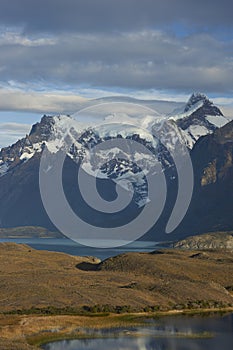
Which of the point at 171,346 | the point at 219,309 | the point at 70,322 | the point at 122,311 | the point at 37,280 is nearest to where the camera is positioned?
the point at 171,346

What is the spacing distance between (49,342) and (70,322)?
1900cm

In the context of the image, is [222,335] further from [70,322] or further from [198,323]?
[70,322]

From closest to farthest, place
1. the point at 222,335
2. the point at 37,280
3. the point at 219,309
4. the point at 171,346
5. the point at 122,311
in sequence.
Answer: the point at 171,346, the point at 222,335, the point at 122,311, the point at 219,309, the point at 37,280

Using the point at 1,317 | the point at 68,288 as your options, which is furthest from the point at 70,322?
the point at 68,288

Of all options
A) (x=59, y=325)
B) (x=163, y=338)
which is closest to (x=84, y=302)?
(x=59, y=325)

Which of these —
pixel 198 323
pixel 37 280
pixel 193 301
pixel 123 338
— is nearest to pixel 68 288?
pixel 37 280

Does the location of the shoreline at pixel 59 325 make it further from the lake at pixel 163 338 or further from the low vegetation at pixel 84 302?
the lake at pixel 163 338

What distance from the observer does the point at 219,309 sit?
177750 millimetres

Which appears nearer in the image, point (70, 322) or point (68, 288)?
point (70, 322)

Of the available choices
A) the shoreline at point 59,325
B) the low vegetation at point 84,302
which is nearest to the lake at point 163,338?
the shoreline at point 59,325

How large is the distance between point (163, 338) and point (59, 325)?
21.1 meters

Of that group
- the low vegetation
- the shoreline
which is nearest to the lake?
the shoreline

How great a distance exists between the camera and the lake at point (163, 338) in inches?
4875

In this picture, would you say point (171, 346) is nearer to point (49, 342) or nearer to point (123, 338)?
point (123, 338)
